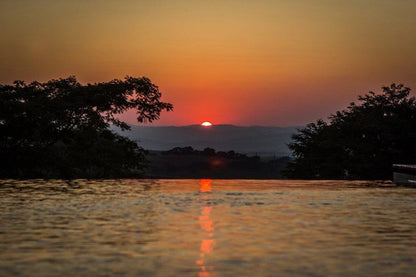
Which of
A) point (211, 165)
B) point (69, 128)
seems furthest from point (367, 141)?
point (211, 165)

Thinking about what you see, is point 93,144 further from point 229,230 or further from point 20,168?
point 229,230

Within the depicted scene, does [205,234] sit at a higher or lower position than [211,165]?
lower

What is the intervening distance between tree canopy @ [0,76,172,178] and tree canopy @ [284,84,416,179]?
19015 mm

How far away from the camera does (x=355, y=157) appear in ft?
187

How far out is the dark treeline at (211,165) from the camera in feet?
382

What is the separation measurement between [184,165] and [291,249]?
116 metres

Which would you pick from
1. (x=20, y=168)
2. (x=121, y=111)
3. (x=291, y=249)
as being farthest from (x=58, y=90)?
Result: (x=291, y=249)

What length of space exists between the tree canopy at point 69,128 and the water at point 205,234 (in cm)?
1666

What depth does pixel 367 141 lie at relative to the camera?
5775 centimetres

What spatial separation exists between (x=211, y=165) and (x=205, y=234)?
114 metres

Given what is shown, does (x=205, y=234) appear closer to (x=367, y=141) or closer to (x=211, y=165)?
(x=367, y=141)

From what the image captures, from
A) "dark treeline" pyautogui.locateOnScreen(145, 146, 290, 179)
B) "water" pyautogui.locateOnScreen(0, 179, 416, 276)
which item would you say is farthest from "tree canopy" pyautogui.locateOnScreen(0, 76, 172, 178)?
"dark treeline" pyautogui.locateOnScreen(145, 146, 290, 179)

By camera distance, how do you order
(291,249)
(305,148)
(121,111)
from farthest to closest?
(305,148) → (121,111) → (291,249)

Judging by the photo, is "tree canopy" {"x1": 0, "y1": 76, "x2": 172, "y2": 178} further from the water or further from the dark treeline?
the dark treeline
